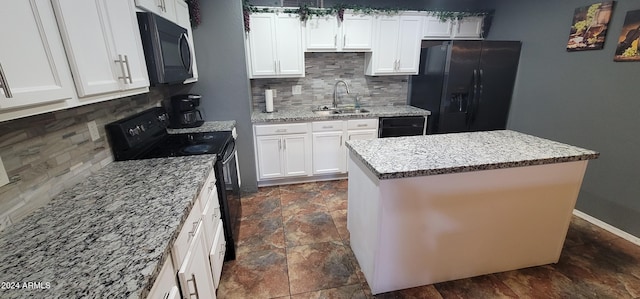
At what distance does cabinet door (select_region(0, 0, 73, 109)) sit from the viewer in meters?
0.75

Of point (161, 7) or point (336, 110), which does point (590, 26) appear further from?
point (161, 7)

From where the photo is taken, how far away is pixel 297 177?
3.36 m

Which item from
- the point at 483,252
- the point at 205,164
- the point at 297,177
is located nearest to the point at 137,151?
the point at 205,164

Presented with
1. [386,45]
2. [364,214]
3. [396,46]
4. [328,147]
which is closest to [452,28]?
[396,46]

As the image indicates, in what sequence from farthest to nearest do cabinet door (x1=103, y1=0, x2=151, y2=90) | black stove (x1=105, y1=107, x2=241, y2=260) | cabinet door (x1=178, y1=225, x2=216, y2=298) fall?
black stove (x1=105, y1=107, x2=241, y2=260), cabinet door (x1=103, y1=0, x2=151, y2=90), cabinet door (x1=178, y1=225, x2=216, y2=298)

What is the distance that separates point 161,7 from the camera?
71.9 inches

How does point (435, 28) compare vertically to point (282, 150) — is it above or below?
above

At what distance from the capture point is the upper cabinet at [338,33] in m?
3.08

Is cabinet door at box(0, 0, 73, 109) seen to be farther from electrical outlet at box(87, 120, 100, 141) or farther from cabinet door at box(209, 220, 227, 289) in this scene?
cabinet door at box(209, 220, 227, 289)

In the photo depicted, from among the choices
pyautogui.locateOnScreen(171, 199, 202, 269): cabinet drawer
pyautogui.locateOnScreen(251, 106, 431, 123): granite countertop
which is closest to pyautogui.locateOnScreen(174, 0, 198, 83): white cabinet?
pyautogui.locateOnScreen(251, 106, 431, 123): granite countertop

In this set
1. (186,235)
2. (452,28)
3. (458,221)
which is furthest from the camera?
(452,28)

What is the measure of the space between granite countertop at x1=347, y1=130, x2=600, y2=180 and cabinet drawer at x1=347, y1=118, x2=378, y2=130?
1.25m

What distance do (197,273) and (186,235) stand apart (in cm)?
24

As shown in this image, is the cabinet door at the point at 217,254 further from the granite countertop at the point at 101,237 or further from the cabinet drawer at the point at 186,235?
the granite countertop at the point at 101,237
